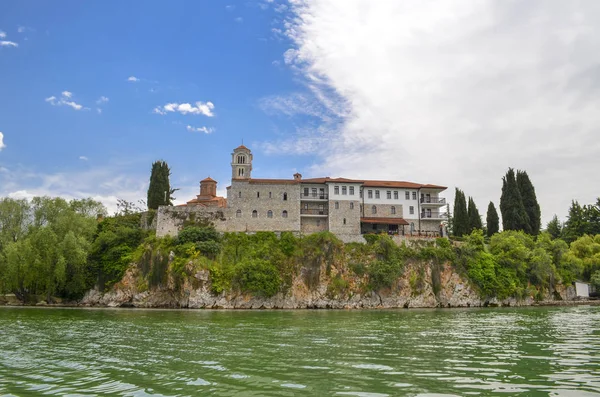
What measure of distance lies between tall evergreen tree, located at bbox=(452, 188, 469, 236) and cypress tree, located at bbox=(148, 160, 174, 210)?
1736 inches

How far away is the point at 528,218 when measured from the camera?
214ft

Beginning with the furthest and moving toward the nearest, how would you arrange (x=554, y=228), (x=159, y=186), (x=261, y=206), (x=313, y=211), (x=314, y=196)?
(x=554, y=228) → (x=159, y=186) → (x=314, y=196) → (x=313, y=211) → (x=261, y=206)

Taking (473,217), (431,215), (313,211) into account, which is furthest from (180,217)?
(473,217)

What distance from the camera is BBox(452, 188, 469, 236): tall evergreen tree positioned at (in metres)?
65.4

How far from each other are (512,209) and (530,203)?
14.5 feet

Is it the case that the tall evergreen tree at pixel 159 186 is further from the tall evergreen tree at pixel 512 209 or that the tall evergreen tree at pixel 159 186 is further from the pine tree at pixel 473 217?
the tall evergreen tree at pixel 512 209

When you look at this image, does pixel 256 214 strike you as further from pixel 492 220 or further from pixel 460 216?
pixel 492 220

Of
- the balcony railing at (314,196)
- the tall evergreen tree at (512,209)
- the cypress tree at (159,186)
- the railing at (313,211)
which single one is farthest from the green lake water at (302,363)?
the tall evergreen tree at (512,209)

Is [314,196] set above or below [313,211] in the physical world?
above

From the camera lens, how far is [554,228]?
82438 mm

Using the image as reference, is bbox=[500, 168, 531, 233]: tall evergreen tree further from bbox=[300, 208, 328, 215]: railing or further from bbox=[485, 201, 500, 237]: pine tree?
bbox=[300, 208, 328, 215]: railing

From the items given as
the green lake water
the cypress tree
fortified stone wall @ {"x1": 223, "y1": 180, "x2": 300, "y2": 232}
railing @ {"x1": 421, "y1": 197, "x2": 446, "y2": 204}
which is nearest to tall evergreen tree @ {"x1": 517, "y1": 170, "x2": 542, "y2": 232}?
railing @ {"x1": 421, "y1": 197, "x2": 446, "y2": 204}

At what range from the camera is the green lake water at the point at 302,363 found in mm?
9109

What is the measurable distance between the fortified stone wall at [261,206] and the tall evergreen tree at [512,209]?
1305 inches
